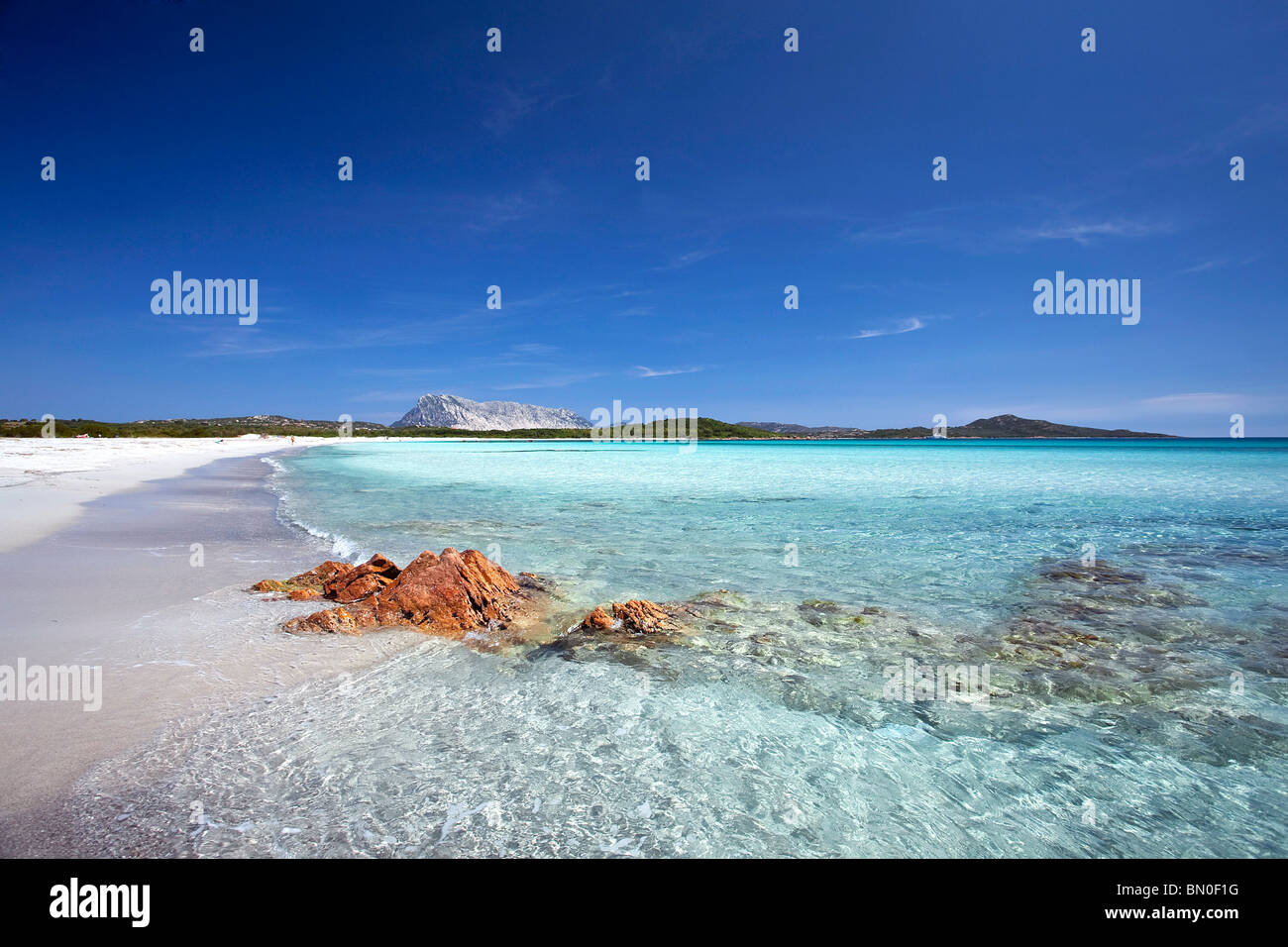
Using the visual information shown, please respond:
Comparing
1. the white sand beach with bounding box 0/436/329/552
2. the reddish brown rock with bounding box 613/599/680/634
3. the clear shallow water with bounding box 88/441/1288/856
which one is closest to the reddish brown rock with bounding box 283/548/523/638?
the clear shallow water with bounding box 88/441/1288/856

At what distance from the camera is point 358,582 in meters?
8.38

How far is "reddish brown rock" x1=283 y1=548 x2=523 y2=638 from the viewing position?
731cm

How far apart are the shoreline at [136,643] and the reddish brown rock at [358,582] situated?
50cm

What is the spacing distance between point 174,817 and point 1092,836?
6018 mm

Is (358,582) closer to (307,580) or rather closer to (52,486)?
(307,580)

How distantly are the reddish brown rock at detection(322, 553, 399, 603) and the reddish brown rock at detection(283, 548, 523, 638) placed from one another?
2cm

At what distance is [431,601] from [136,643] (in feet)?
10.6

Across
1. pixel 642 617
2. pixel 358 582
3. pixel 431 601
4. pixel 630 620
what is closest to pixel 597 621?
pixel 630 620

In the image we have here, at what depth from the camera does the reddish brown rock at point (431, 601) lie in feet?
24.0

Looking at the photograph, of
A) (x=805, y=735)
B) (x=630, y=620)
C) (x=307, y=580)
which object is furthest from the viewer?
(x=307, y=580)

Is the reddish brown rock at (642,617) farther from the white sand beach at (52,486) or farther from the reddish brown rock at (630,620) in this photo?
the white sand beach at (52,486)

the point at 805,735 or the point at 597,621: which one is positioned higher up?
the point at 597,621

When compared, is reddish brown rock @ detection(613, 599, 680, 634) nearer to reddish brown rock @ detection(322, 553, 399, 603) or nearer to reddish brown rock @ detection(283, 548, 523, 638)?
reddish brown rock @ detection(283, 548, 523, 638)
